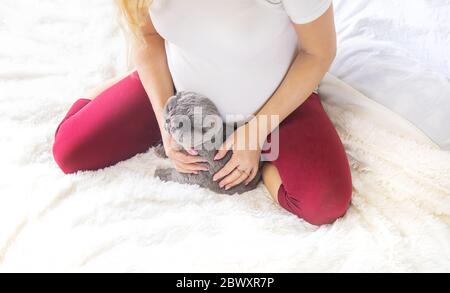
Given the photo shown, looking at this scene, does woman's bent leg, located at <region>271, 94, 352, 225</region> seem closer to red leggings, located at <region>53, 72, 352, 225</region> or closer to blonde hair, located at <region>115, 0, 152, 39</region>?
red leggings, located at <region>53, 72, 352, 225</region>

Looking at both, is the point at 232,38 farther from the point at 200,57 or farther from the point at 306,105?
the point at 306,105

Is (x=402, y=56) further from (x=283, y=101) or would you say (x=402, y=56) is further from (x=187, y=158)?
(x=187, y=158)

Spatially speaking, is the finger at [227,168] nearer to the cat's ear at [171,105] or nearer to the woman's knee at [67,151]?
the cat's ear at [171,105]

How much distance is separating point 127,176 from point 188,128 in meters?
0.20

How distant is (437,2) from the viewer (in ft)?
3.73

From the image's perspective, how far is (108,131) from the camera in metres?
1.04

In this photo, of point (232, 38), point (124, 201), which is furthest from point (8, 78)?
point (232, 38)

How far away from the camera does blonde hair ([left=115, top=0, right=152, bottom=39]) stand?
87 cm

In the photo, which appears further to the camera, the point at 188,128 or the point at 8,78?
the point at 8,78

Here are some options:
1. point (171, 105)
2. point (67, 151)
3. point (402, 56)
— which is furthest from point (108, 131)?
point (402, 56)

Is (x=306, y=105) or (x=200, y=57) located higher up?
(x=200, y=57)

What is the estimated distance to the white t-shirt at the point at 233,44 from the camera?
87 cm

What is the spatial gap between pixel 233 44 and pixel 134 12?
0.61 feet
